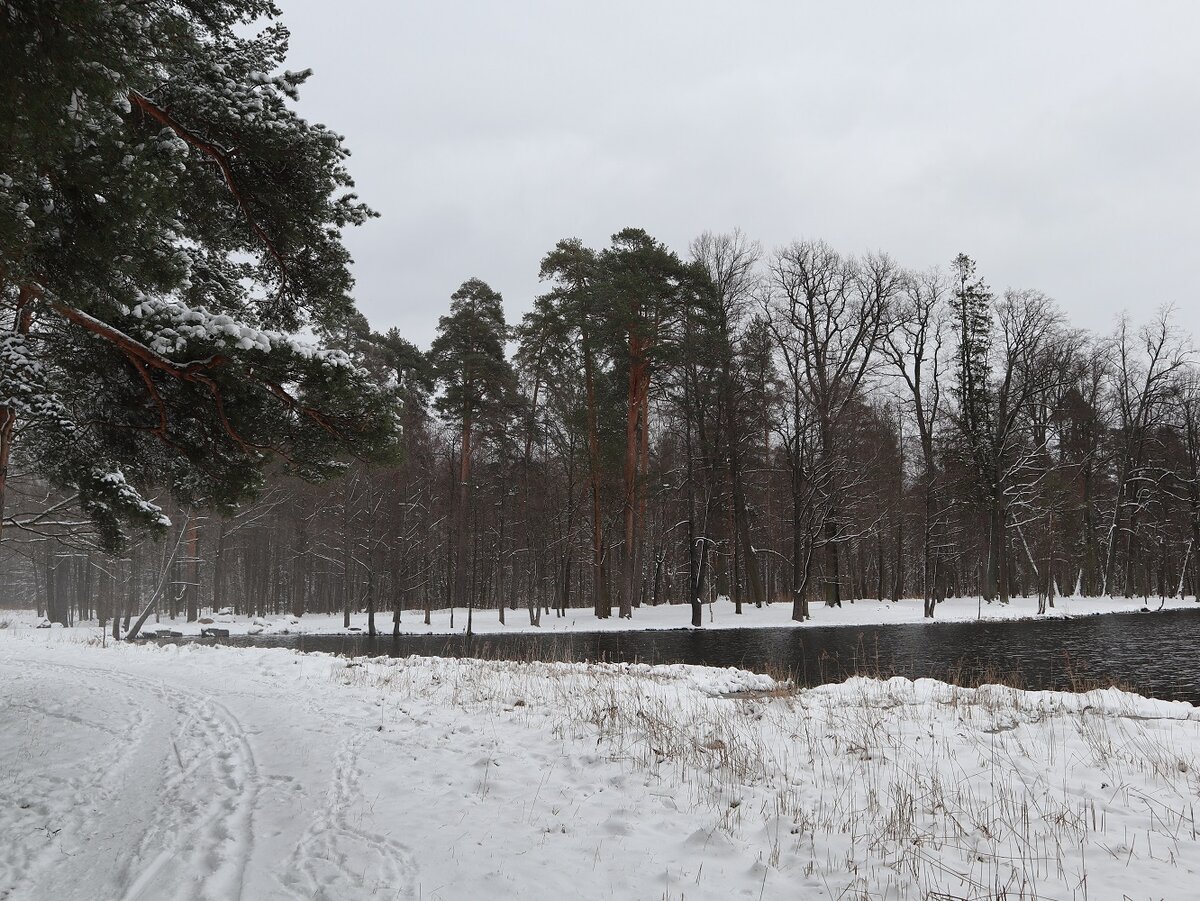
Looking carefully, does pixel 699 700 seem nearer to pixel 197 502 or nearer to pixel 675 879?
pixel 675 879

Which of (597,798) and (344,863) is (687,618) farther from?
(344,863)

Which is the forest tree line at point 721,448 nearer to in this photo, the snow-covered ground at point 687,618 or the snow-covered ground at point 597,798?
the snow-covered ground at point 687,618

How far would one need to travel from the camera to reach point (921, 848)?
12.6ft

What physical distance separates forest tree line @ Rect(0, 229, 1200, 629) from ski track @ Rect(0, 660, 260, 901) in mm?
20046

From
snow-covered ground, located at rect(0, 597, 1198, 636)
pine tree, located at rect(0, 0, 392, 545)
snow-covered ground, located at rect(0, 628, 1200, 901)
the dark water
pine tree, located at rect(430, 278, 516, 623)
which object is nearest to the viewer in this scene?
snow-covered ground, located at rect(0, 628, 1200, 901)

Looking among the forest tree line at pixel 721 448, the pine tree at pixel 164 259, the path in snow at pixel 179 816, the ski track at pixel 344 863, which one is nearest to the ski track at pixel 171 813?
the path in snow at pixel 179 816

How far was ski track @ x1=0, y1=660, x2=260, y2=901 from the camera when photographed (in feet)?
11.0

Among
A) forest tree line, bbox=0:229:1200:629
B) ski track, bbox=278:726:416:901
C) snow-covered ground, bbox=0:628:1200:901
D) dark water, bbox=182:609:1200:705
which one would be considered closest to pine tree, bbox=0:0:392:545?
snow-covered ground, bbox=0:628:1200:901

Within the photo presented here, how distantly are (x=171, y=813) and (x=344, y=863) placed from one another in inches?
64.2

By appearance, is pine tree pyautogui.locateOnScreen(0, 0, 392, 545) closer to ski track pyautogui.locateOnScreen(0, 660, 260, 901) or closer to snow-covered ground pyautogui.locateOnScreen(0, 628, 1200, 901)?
ski track pyautogui.locateOnScreen(0, 660, 260, 901)

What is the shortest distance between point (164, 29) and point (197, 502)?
5773mm

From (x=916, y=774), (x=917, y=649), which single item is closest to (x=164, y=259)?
(x=916, y=774)

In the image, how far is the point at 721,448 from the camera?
2931cm

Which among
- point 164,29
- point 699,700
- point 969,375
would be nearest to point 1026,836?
point 699,700
